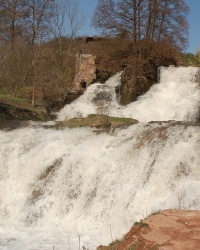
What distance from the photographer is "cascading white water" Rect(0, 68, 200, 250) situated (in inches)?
321

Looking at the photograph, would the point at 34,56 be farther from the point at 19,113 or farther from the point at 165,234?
the point at 165,234

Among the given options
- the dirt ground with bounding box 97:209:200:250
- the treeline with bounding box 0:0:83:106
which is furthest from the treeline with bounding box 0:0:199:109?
the dirt ground with bounding box 97:209:200:250

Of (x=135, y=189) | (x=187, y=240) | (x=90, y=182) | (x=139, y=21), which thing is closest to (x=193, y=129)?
(x=135, y=189)

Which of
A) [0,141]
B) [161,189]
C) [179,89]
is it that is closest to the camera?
[161,189]

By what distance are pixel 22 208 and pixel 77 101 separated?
1149 centimetres

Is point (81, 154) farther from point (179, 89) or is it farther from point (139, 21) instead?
point (139, 21)

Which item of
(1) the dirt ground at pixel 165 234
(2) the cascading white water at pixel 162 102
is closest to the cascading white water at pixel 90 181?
(1) the dirt ground at pixel 165 234

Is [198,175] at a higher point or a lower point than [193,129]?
lower

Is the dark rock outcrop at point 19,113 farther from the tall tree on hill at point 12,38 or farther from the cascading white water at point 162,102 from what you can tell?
the tall tree on hill at point 12,38

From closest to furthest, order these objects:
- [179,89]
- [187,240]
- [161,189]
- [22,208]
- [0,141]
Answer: [187,240], [161,189], [22,208], [0,141], [179,89]

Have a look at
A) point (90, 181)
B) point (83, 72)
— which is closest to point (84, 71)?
point (83, 72)

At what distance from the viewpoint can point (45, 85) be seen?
21188mm

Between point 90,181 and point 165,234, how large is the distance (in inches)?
206

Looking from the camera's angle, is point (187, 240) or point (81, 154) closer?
point (187, 240)
